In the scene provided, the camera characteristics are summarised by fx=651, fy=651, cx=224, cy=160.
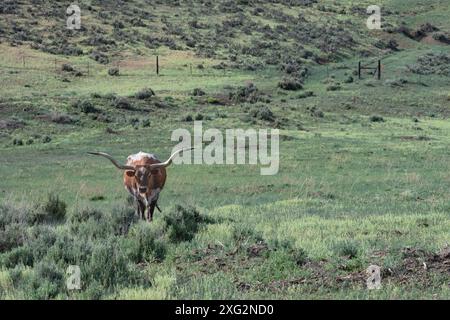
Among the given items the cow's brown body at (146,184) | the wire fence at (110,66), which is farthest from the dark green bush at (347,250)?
the wire fence at (110,66)

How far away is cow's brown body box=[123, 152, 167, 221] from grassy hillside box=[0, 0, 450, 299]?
0.31 m

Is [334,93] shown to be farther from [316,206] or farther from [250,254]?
[250,254]

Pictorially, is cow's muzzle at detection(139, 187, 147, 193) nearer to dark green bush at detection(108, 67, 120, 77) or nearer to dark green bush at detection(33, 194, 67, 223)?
dark green bush at detection(33, 194, 67, 223)

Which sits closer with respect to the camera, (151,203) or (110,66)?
(151,203)

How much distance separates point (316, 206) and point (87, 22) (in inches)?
2410

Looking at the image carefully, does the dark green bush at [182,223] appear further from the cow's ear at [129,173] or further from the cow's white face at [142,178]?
the cow's ear at [129,173]

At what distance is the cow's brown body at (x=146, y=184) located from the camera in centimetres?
1430

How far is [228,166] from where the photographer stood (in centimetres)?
2866

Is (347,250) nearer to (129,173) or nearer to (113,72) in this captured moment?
(129,173)

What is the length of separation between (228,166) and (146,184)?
1437 centimetres

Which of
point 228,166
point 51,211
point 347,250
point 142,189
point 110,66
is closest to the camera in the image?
point 347,250

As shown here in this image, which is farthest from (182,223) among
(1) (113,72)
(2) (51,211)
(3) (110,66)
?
(3) (110,66)

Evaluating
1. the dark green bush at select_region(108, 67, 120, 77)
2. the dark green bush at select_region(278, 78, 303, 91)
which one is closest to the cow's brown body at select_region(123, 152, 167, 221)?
the dark green bush at select_region(108, 67, 120, 77)

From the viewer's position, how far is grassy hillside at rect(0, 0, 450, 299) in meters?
8.77
